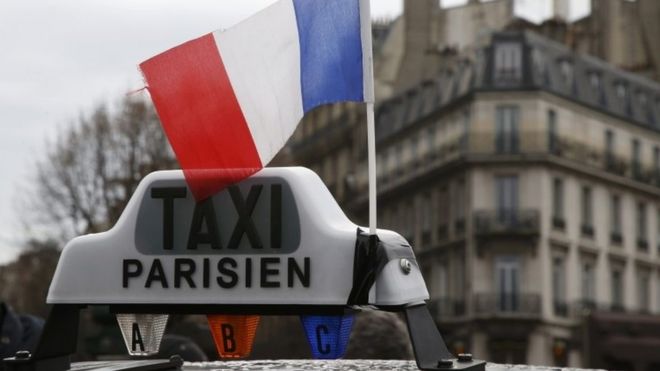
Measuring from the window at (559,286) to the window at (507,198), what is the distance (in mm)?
2255

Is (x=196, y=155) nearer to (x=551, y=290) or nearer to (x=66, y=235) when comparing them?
(x=66, y=235)

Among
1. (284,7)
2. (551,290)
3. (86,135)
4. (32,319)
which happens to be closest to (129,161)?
(86,135)

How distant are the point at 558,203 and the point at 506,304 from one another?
166 inches

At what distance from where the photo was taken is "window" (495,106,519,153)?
51875mm

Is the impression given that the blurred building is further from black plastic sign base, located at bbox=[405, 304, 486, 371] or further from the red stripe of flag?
black plastic sign base, located at bbox=[405, 304, 486, 371]

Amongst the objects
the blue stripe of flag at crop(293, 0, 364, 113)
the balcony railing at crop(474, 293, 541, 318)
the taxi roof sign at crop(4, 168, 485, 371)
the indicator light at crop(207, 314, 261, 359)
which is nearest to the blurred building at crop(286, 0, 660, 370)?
the balcony railing at crop(474, 293, 541, 318)

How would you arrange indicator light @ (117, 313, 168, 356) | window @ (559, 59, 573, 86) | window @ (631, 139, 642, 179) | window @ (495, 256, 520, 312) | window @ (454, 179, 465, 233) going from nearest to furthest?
1. indicator light @ (117, 313, 168, 356)
2. window @ (495, 256, 520, 312)
3. window @ (454, 179, 465, 233)
4. window @ (559, 59, 573, 86)
5. window @ (631, 139, 642, 179)

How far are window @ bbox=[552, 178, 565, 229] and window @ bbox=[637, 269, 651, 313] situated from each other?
16.7 ft

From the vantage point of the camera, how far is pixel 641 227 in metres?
55.8

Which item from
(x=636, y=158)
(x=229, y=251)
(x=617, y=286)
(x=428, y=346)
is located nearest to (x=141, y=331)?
(x=229, y=251)

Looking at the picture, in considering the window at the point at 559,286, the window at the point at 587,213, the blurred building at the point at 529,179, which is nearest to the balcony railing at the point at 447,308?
the blurred building at the point at 529,179

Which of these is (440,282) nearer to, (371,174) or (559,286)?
(559,286)

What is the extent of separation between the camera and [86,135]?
118ft

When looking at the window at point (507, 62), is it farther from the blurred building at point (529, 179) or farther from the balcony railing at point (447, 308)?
the balcony railing at point (447, 308)
